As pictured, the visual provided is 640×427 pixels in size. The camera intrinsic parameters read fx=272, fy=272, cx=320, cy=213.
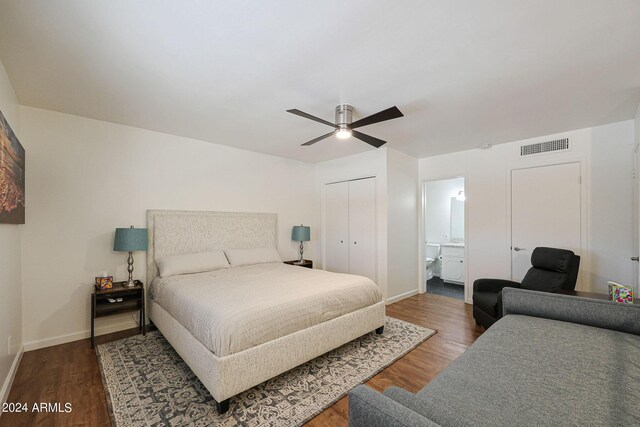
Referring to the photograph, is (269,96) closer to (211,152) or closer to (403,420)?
(211,152)

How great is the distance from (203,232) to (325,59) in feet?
9.57

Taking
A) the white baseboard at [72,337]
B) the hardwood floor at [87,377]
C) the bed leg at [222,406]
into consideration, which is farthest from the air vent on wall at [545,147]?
the white baseboard at [72,337]

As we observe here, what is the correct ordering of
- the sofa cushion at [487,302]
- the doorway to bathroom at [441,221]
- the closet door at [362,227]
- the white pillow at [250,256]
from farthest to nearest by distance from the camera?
the doorway to bathroom at [441,221]
the closet door at [362,227]
the white pillow at [250,256]
the sofa cushion at [487,302]

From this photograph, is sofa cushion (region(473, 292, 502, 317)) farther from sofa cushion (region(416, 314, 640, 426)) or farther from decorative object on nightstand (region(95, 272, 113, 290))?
decorative object on nightstand (region(95, 272, 113, 290))

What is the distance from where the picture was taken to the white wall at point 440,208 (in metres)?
6.18

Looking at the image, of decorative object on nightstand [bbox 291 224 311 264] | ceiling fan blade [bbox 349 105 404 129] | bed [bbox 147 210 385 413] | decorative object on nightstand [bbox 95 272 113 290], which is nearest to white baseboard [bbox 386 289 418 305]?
bed [bbox 147 210 385 413]

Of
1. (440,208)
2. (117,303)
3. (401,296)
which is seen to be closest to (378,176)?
(401,296)

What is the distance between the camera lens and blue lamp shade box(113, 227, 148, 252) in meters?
2.98

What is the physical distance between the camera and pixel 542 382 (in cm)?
114

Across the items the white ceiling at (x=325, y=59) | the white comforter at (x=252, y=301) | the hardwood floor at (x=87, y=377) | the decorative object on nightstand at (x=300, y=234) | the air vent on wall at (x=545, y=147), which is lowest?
the hardwood floor at (x=87, y=377)

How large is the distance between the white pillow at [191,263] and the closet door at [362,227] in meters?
2.17

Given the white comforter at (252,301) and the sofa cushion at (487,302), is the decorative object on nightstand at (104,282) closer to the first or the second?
the white comforter at (252,301)

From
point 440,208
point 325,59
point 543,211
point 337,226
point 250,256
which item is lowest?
point 250,256

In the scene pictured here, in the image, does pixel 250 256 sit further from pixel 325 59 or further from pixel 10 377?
pixel 325 59
